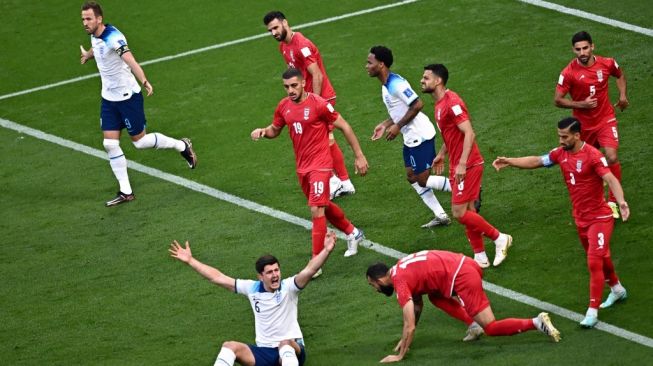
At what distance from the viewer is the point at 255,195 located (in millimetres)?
19484

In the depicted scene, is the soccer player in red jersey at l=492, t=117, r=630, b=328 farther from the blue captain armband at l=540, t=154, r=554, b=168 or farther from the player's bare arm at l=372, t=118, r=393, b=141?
the player's bare arm at l=372, t=118, r=393, b=141

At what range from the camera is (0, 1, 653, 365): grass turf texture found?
607 inches

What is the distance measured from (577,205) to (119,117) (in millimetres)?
7569

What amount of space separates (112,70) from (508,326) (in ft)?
25.2

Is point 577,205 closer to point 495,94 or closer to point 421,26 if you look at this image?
point 495,94

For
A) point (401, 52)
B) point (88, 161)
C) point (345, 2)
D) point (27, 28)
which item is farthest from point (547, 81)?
point (27, 28)

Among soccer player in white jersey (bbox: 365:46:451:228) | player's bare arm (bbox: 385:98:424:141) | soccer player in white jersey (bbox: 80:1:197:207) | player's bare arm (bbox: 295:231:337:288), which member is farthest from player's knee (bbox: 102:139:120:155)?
player's bare arm (bbox: 295:231:337:288)

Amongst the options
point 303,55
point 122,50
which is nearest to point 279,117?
point 303,55

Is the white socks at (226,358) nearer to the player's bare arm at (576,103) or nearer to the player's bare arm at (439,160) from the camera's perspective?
the player's bare arm at (439,160)

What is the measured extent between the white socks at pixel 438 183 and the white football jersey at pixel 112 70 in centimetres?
469

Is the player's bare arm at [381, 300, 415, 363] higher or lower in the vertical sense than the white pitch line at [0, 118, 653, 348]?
higher

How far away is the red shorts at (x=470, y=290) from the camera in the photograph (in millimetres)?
14211

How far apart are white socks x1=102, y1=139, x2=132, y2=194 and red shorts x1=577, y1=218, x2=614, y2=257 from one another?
7.65m

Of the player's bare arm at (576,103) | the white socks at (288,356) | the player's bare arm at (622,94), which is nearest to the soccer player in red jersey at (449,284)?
the white socks at (288,356)
